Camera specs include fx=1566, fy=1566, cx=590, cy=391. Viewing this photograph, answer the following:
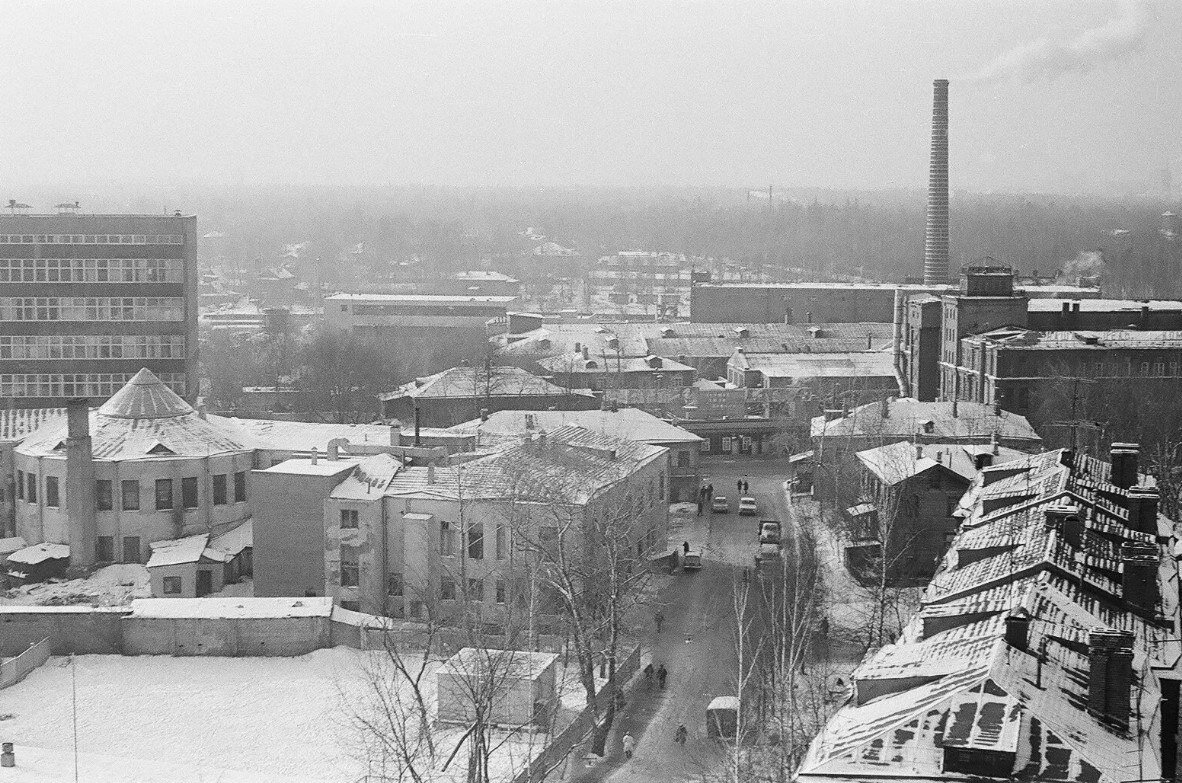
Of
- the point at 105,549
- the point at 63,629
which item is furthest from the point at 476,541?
the point at 105,549

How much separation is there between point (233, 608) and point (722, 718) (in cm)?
1020

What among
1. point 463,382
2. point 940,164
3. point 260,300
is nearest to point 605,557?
point 463,382

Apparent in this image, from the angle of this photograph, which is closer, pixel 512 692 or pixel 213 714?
pixel 512 692

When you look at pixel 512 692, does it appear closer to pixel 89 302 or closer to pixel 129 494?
pixel 129 494

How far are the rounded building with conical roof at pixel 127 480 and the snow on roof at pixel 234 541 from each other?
703 millimetres

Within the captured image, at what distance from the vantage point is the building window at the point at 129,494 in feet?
122

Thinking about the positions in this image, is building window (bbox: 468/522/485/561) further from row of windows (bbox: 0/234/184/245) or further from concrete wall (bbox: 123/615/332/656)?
row of windows (bbox: 0/234/184/245)

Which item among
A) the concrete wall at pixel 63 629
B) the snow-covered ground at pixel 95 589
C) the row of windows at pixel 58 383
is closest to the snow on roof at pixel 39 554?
the snow-covered ground at pixel 95 589

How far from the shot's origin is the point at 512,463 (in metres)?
33.4

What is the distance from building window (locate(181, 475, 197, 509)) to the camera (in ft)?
124

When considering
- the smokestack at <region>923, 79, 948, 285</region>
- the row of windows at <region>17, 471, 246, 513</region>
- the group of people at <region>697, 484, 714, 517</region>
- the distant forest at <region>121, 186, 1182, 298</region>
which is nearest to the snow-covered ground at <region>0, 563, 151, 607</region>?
the row of windows at <region>17, 471, 246, 513</region>

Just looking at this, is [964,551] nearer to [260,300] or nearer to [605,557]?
[605,557]

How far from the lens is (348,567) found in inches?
1303

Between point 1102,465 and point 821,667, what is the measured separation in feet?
25.1
